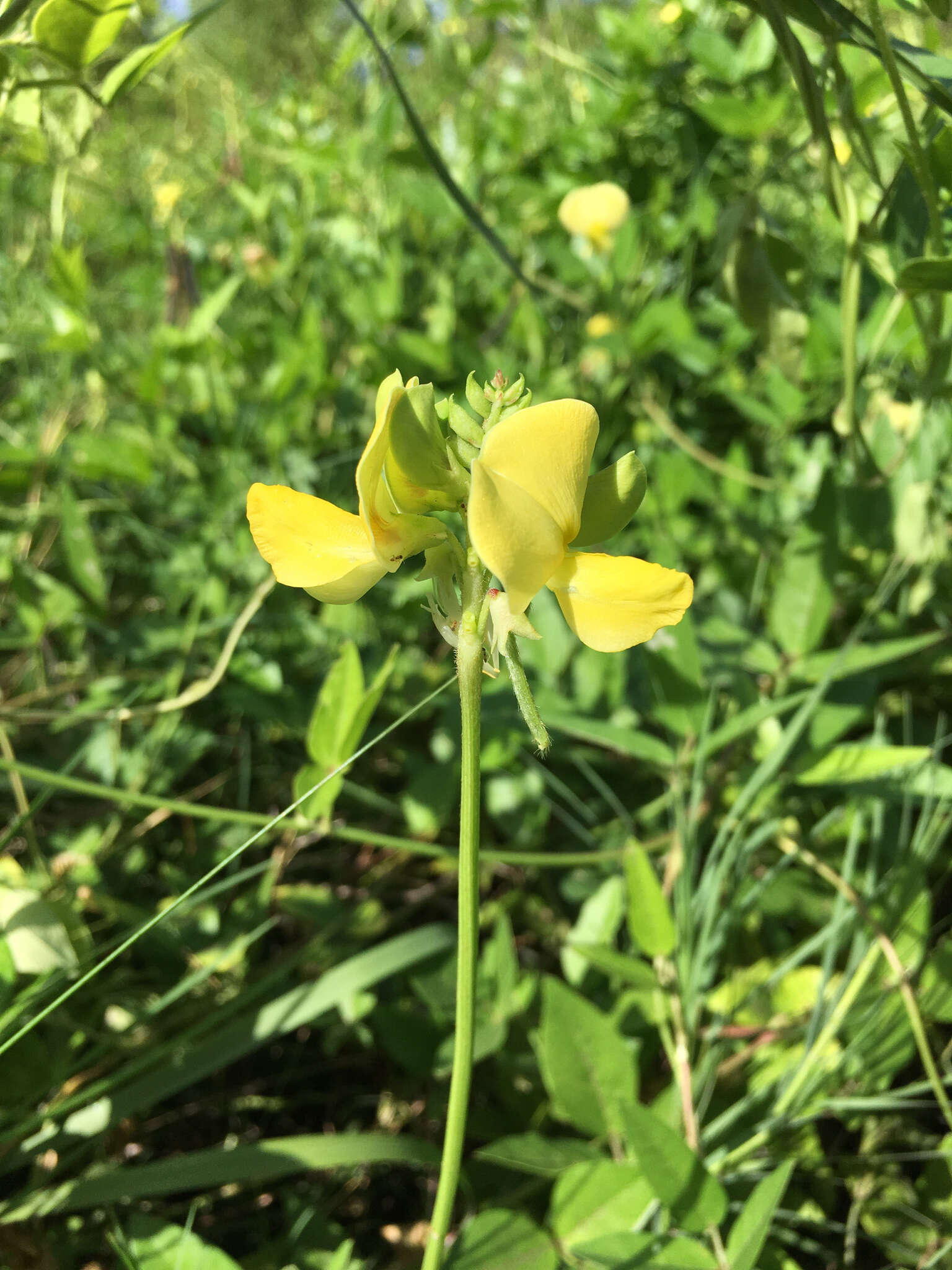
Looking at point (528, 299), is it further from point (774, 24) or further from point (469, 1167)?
point (469, 1167)

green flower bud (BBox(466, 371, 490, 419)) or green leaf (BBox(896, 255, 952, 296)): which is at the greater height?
green leaf (BBox(896, 255, 952, 296))

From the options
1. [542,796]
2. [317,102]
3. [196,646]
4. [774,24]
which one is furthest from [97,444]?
[317,102]

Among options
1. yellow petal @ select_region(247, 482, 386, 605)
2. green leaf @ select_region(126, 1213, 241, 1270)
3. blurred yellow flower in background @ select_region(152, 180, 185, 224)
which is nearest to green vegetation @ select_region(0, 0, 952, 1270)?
green leaf @ select_region(126, 1213, 241, 1270)

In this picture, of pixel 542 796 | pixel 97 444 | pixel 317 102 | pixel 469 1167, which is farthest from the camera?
pixel 317 102

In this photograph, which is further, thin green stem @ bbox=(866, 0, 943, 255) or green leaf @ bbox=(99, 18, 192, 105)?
green leaf @ bbox=(99, 18, 192, 105)

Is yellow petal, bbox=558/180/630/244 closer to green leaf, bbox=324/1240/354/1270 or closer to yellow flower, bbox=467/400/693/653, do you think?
yellow flower, bbox=467/400/693/653

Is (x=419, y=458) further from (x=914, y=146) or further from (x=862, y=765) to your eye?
(x=862, y=765)
